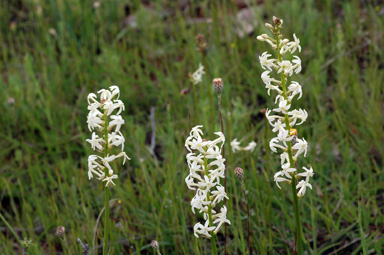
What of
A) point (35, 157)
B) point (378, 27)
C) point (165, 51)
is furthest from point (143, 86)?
point (378, 27)

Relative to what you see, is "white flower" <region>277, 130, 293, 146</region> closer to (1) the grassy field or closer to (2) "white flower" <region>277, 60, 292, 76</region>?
(2) "white flower" <region>277, 60, 292, 76</region>

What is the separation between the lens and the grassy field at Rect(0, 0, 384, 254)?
111 inches

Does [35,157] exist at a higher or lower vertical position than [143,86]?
lower

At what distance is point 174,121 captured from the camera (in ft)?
13.4

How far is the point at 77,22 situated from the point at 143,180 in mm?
2759

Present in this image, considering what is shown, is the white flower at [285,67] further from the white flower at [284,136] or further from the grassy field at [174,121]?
the grassy field at [174,121]

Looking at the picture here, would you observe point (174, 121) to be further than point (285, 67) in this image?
Yes

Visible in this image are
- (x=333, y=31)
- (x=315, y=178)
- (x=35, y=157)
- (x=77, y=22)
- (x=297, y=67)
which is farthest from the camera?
(x=77, y=22)

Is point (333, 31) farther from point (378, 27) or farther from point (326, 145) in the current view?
point (326, 145)

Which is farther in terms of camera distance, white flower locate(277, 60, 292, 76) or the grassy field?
the grassy field

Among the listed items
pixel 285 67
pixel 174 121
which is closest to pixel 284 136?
pixel 285 67

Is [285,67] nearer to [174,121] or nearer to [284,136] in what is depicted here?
[284,136]

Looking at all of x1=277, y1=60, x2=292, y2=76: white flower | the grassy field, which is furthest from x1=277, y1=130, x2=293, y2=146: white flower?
the grassy field

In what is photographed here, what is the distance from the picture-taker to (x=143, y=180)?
10.9 ft
